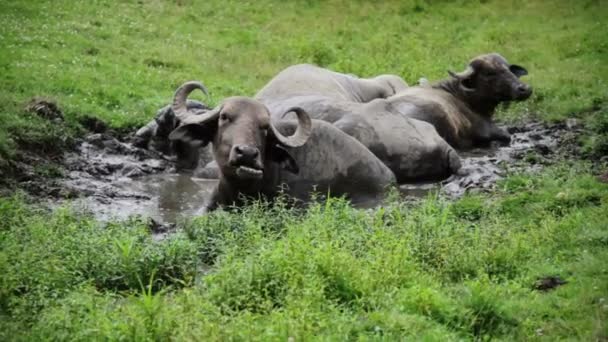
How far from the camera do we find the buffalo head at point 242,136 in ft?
34.8

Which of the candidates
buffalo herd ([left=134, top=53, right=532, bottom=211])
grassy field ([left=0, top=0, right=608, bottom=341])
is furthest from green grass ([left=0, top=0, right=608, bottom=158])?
buffalo herd ([left=134, top=53, right=532, bottom=211])

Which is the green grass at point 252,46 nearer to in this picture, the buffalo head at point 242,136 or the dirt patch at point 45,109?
the dirt patch at point 45,109

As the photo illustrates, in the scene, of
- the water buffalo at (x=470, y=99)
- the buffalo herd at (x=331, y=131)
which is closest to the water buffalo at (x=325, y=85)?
the buffalo herd at (x=331, y=131)

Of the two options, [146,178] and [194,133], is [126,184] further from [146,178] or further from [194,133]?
[194,133]

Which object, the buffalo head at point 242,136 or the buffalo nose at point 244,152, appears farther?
the buffalo head at point 242,136

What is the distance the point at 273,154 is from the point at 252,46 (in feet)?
36.6

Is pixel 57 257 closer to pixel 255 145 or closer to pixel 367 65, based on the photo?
pixel 255 145

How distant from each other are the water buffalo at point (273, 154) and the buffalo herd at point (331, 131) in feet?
0.04

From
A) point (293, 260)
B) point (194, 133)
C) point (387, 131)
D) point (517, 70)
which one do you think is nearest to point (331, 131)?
point (387, 131)

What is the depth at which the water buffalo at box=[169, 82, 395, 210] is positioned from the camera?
36.1 feet

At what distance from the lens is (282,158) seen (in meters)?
11.6

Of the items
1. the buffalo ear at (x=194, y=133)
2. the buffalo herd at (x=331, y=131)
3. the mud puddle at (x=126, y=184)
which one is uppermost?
the buffalo ear at (x=194, y=133)

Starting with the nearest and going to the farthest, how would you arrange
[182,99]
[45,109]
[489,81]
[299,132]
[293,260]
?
1. [293,260]
2. [299,132]
3. [182,99]
4. [45,109]
5. [489,81]

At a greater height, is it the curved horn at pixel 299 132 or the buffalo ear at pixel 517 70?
the curved horn at pixel 299 132
